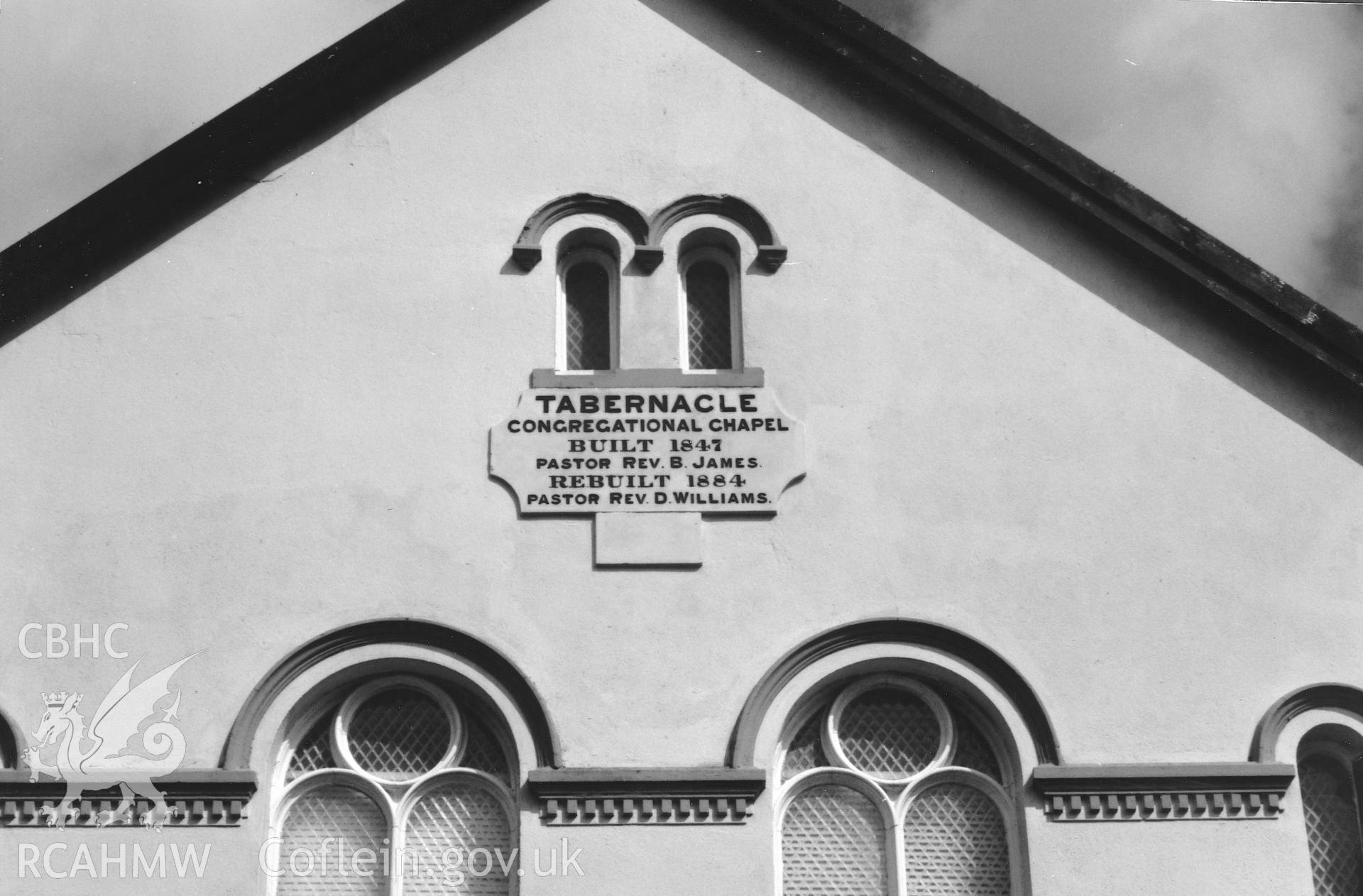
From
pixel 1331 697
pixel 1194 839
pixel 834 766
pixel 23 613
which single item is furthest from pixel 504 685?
pixel 1331 697

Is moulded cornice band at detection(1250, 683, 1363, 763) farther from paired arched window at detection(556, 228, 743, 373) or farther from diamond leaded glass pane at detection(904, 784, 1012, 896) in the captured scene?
paired arched window at detection(556, 228, 743, 373)

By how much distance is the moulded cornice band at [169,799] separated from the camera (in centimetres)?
1350

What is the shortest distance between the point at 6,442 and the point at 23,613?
1.30 meters

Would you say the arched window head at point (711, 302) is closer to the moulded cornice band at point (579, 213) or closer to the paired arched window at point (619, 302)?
the paired arched window at point (619, 302)

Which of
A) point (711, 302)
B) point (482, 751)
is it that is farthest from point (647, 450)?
point (482, 751)

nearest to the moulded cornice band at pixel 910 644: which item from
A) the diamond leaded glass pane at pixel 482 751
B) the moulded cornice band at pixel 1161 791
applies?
the moulded cornice band at pixel 1161 791

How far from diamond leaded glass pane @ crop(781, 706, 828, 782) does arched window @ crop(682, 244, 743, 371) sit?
262 centimetres

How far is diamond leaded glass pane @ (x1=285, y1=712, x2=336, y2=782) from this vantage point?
46.3 feet

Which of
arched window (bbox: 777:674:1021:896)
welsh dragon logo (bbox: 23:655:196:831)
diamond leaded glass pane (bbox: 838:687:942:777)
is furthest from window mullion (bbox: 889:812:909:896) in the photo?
welsh dragon logo (bbox: 23:655:196:831)

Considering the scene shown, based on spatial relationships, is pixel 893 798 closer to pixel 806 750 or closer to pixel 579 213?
pixel 806 750

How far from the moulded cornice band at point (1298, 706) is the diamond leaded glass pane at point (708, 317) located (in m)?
4.47

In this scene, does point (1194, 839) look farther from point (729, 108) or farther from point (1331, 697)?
point (729, 108)

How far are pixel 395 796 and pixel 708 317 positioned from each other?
4.20 metres

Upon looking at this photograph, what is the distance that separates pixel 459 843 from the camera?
1390 centimetres
